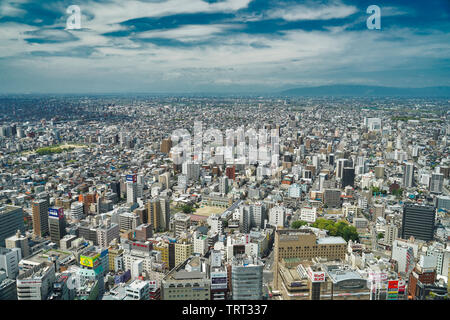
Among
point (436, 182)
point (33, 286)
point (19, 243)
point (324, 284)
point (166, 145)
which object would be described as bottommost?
point (19, 243)

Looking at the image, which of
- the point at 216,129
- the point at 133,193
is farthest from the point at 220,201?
the point at 216,129

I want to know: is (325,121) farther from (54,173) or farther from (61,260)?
(61,260)

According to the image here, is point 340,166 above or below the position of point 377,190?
above

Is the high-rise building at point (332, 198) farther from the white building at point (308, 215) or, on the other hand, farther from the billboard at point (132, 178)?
the billboard at point (132, 178)

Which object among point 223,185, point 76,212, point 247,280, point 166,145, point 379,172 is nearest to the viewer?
point 247,280

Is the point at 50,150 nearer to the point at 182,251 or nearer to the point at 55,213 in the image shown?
the point at 55,213

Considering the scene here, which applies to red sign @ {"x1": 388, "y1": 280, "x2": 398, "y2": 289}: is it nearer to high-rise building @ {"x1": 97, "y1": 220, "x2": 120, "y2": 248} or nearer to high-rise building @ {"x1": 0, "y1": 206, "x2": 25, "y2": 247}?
high-rise building @ {"x1": 97, "y1": 220, "x2": 120, "y2": 248}

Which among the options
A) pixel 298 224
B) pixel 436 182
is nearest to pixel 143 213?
pixel 298 224
